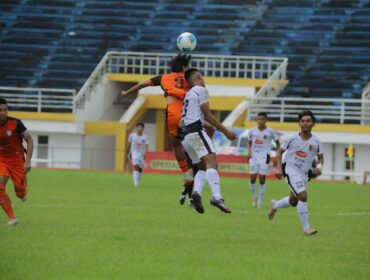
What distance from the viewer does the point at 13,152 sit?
16266 mm

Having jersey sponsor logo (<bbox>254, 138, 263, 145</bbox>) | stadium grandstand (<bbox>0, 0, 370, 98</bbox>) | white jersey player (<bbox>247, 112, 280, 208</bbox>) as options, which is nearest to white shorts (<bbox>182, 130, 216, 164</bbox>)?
white jersey player (<bbox>247, 112, 280, 208</bbox>)

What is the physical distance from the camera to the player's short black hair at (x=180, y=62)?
1722 centimetres

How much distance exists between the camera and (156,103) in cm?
5125

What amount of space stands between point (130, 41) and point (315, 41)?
8.91 meters

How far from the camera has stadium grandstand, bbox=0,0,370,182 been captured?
49562mm

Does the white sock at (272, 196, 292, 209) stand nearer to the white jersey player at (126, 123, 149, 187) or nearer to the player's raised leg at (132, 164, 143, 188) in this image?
the player's raised leg at (132, 164, 143, 188)

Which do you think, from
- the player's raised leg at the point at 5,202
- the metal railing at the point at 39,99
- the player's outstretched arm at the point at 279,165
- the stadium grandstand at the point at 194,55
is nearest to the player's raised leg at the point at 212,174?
the player's outstretched arm at the point at 279,165

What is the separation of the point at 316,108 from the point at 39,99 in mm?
11835

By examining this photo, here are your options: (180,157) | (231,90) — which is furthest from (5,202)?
(231,90)

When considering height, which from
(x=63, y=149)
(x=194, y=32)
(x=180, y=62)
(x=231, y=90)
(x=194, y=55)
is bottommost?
(x=63, y=149)

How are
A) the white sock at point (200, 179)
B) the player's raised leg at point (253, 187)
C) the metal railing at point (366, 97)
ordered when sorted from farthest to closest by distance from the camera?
the metal railing at point (366, 97) < the player's raised leg at point (253, 187) < the white sock at point (200, 179)

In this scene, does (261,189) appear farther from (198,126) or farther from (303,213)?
(198,126)

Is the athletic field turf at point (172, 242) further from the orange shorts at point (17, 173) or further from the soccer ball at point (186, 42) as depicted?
the soccer ball at point (186, 42)

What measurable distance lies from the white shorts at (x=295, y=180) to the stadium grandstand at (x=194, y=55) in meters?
30.4
